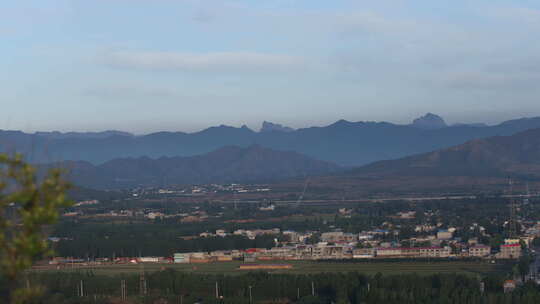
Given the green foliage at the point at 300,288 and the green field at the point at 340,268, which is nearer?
the green foliage at the point at 300,288

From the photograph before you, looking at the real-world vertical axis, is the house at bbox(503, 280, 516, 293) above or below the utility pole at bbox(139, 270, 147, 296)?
below

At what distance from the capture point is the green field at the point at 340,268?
28.8 meters

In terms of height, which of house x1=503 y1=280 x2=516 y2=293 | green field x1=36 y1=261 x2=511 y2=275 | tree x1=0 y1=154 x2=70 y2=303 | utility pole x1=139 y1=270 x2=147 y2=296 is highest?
tree x1=0 y1=154 x2=70 y2=303

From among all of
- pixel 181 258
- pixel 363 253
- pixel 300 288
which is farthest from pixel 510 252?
pixel 181 258

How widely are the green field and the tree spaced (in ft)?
73.8

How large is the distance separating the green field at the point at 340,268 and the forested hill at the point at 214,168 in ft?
289

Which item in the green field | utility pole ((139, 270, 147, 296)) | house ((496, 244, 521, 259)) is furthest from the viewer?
house ((496, 244, 521, 259))

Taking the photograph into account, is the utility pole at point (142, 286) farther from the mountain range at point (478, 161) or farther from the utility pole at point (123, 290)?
the mountain range at point (478, 161)

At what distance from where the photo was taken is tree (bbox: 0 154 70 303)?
6000mm

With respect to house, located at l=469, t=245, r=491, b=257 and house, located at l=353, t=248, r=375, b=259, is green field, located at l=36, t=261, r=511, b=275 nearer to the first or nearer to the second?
house, located at l=353, t=248, r=375, b=259

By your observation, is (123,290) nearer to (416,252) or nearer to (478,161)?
(416,252)

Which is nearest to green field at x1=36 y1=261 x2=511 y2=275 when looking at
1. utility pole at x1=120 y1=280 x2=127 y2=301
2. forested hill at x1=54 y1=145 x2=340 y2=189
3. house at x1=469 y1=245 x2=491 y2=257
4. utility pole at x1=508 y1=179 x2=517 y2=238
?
house at x1=469 y1=245 x2=491 y2=257

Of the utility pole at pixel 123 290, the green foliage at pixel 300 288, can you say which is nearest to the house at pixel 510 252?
the green foliage at pixel 300 288

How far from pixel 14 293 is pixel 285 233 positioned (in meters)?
37.6
